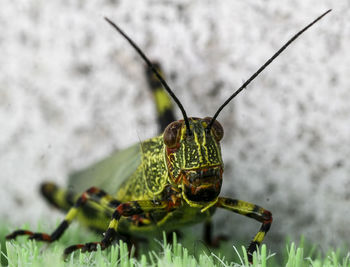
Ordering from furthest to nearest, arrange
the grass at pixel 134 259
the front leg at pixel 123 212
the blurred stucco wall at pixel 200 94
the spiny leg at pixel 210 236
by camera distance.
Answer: the spiny leg at pixel 210 236 → the blurred stucco wall at pixel 200 94 → the front leg at pixel 123 212 → the grass at pixel 134 259

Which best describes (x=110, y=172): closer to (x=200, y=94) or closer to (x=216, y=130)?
(x=200, y=94)

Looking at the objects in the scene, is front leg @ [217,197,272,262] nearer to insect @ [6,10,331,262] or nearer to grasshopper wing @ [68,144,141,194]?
insect @ [6,10,331,262]

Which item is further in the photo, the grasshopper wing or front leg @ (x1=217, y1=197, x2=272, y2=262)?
the grasshopper wing

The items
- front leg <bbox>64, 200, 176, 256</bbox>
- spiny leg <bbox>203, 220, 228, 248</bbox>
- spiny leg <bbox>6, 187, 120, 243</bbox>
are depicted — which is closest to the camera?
front leg <bbox>64, 200, 176, 256</bbox>

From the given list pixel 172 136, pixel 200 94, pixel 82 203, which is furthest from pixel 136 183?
pixel 200 94

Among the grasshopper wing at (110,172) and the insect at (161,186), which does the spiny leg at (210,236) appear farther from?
the grasshopper wing at (110,172)

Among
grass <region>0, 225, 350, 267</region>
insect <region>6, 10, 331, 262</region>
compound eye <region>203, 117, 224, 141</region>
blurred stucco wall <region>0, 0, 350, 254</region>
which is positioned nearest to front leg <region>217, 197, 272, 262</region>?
insect <region>6, 10, 331, 262</region>

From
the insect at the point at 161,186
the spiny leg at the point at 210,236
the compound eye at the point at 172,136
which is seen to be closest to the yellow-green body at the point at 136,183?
the insect at the point at 161,186
